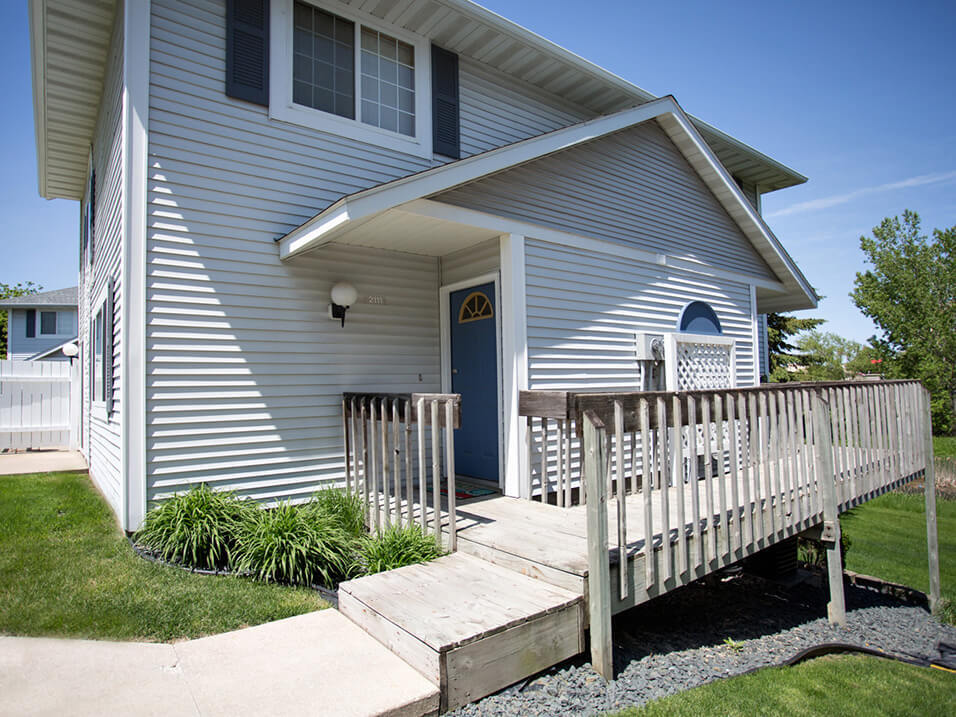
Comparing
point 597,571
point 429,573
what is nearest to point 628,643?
point 597,571

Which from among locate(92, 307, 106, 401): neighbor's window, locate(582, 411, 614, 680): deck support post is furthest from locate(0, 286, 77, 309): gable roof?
locate(582, 411, 614, 680): deck support post

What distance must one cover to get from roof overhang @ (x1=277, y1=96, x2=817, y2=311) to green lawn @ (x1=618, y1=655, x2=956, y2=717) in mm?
3762

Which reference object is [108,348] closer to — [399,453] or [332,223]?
[332,223]

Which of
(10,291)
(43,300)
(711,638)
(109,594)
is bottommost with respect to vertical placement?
(711,638)

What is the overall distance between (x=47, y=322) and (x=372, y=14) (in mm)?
25084

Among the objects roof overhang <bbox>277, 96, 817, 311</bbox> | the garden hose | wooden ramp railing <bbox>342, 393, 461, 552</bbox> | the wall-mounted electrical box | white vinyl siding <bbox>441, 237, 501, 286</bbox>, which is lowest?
the garden hose

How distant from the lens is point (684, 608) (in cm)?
→ 500

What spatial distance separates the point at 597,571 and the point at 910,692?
224 cm

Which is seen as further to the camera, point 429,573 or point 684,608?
point 684,608

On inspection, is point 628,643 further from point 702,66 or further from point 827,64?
point 827,64

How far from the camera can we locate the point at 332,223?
4516 mm

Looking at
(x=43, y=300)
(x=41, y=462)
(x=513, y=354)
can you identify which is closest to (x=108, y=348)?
(x=513, y=354)

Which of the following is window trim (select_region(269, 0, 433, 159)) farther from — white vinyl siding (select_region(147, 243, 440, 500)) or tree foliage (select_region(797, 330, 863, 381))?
tree foliage (select_region(797, 330, 863, 381))

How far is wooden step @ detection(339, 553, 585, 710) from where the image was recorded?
2.71 metres
